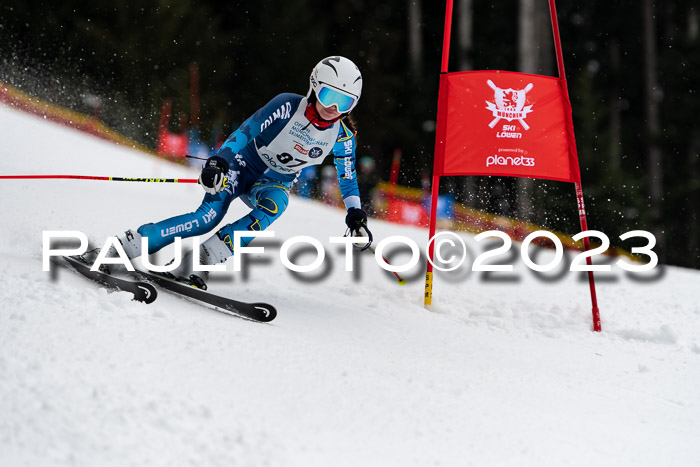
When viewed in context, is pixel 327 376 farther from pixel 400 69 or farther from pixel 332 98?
pixel 400 69

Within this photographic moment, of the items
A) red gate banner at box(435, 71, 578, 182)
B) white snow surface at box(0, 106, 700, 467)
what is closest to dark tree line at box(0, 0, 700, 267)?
red gate banner at box(435, 71, 578, 182)

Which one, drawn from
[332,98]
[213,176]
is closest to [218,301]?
[213,176]

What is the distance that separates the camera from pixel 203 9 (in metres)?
23.0

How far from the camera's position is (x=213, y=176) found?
4.21 m

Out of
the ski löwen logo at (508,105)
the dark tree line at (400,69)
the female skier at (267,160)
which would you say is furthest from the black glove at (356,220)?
the dark tree line at (400,69)

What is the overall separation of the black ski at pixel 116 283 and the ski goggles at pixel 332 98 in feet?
4.96

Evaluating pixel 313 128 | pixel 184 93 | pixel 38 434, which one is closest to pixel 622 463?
pixel 38 434

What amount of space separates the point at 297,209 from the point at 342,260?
3791 mm

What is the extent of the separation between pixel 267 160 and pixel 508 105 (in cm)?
195

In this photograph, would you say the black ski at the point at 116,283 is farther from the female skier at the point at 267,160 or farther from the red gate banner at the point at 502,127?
the red gate banner at the point at 502,127

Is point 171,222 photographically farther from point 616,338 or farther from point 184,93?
point 184,93

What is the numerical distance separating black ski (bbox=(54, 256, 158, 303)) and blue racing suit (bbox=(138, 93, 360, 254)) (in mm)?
382

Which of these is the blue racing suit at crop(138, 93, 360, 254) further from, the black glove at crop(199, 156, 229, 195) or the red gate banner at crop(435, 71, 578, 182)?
the red gate banner at crop(435, 71, 578, 182)

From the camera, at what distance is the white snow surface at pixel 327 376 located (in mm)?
2541
